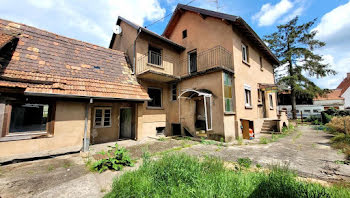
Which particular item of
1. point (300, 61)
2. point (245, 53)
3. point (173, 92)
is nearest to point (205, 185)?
point (173, 92)

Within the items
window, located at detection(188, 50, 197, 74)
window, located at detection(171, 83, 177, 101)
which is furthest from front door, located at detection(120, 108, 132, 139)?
window, located at detection(188, 50, 197, 74)

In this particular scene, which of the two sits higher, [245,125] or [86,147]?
[245,125]

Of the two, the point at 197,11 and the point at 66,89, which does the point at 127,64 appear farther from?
the point at 197,11

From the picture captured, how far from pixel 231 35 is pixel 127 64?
7.64 m

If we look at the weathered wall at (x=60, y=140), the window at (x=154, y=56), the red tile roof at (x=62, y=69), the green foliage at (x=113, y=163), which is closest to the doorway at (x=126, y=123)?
the red tile roof at (x=62, y=69)

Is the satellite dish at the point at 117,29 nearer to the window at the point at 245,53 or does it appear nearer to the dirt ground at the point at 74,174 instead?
the dirt ground at the point at 74,174

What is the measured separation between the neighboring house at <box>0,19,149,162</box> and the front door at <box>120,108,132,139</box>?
993 mm

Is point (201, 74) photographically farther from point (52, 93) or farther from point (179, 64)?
point (52, 93)

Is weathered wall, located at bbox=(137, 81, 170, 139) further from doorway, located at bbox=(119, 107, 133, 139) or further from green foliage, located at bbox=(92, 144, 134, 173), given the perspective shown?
green foliage, located at bbox=(92, 144, 134, 173)

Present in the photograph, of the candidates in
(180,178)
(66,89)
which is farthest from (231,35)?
(66,89)

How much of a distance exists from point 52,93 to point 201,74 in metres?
8.05

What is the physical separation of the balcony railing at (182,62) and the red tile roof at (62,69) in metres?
1.43

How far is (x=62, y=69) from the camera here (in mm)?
7039

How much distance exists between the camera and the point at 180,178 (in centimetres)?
329
